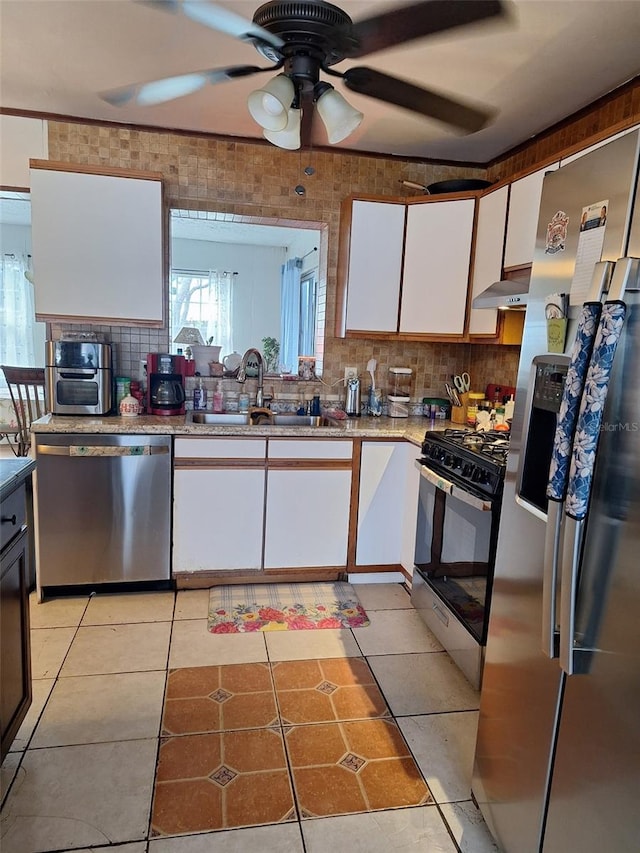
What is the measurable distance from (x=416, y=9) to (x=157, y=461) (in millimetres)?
2207

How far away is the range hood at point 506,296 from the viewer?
2.38 m

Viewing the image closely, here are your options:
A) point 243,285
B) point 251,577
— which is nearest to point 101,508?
Answer: point 251,577

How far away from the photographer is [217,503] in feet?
9.80

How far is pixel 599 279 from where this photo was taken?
116cm

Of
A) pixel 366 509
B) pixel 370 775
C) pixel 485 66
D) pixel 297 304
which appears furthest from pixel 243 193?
pixel 370 775

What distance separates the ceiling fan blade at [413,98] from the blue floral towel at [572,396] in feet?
3.41

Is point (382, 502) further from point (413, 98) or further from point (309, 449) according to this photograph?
point (413, 98)

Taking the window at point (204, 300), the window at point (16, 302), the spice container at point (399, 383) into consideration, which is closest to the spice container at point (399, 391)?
the spice container at point (399, 383)

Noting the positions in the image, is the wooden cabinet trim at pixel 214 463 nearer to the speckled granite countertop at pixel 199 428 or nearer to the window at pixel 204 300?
the speckled granite countertop at pixel 199 428

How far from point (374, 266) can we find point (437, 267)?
369 mm

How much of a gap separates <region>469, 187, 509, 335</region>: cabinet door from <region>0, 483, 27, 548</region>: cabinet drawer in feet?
7.80

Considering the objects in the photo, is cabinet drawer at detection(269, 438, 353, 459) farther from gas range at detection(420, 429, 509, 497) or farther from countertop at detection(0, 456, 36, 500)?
countertop at detection(0, 456, 36, 500)

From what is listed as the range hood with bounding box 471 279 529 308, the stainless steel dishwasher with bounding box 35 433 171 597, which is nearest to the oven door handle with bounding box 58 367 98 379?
the stainless steel dishwasher with bounding box 35 433 171 597

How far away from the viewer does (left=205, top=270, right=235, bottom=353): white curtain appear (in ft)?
20.6
